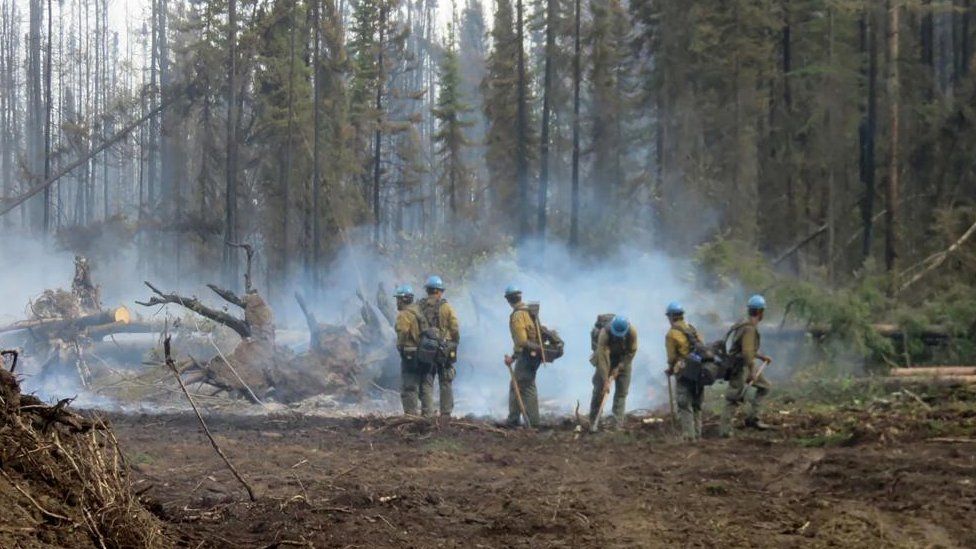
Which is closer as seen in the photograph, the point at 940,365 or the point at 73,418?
the point at 73,418

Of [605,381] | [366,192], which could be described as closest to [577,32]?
[366,192]

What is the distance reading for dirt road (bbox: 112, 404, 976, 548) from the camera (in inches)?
283

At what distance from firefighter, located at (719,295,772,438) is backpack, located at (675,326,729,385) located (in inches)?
6.9

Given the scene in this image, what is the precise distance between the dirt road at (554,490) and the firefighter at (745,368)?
672mm

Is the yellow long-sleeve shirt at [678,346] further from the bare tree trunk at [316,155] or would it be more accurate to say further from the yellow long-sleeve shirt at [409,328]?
the bare tree trunk at [316,155]

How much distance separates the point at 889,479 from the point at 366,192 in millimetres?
34275

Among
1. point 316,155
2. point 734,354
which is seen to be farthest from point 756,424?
point 316,155

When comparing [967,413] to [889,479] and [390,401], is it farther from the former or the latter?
[390,401]

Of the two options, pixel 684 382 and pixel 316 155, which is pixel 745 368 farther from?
pixel 316 155

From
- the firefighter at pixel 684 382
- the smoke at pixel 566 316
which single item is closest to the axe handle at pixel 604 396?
the firefighter at pixel 684 382

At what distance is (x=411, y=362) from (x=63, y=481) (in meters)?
9.66

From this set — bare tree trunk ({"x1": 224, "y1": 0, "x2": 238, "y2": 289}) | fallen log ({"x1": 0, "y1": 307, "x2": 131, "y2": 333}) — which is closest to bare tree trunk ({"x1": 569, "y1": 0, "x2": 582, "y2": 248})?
bare tree trunk ({"x1": 224, "y1": 0, "x2": 238, "y2": 289})

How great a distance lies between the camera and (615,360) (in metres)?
13.8

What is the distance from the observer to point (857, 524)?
24.8 ft
